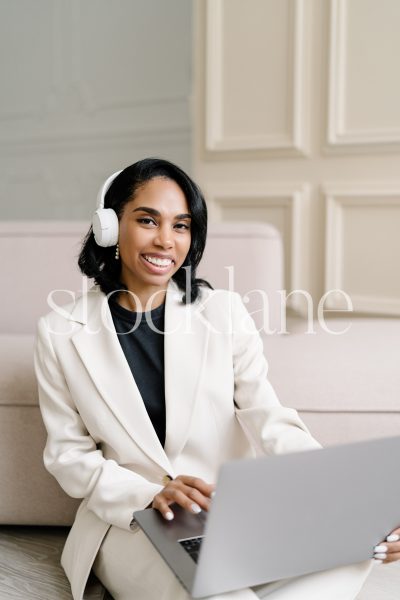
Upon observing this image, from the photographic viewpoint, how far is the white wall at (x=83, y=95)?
371 cm

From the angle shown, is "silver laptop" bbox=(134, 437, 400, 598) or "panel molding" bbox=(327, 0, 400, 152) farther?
"panel molding" bbox=(327, 0, 400, 152)

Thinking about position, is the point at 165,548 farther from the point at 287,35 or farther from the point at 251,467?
the point at 287,35

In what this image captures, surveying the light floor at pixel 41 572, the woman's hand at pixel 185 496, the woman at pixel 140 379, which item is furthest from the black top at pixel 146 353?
the light floor at pixel 41 572

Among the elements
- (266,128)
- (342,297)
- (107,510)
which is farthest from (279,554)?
(266,128)

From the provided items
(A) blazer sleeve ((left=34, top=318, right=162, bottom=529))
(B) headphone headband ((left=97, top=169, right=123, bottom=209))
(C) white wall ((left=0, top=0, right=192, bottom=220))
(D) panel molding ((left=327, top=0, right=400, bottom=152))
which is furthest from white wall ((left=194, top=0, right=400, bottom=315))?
(A) blazer sleeve ((left=34, top=318, right=162, bottom=529))

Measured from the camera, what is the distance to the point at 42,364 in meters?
1.28

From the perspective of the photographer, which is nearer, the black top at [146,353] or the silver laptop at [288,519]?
the silver laptop at [288,519]

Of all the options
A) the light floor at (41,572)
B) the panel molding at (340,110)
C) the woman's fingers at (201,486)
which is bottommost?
the light floor at (41,572)

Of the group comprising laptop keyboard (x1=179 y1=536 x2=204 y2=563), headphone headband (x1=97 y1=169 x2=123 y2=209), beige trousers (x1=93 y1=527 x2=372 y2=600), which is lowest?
beige trousers (x1=93 y1=527 x2=372 y2=600)

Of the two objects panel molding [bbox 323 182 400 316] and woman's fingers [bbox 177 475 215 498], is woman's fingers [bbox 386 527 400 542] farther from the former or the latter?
panel molding [bbox 323 182 400 316]

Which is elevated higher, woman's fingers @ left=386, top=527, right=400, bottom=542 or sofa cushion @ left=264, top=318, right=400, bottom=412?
sofa cushion @ left=264, top=318, right=400, bottom=412

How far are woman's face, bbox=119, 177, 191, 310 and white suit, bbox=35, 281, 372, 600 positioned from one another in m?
0.10

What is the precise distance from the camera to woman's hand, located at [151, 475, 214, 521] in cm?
102

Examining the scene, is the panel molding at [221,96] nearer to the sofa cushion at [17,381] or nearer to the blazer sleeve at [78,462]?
the sofa cushion at [17,381]
